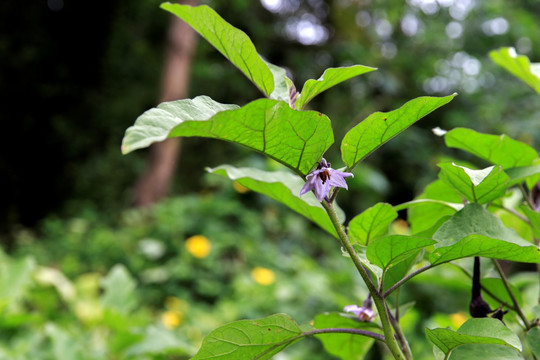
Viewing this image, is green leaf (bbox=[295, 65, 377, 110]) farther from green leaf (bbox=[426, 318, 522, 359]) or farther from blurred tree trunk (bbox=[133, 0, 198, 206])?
blurred tree trunk (bbox=[133, 0, 198, 206])

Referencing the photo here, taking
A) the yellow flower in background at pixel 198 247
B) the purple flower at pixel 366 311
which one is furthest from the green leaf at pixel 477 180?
the yellow flower in background at pixel 198 247

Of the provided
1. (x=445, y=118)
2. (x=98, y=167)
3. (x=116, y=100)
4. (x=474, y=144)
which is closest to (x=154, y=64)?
(x=116, y=100)

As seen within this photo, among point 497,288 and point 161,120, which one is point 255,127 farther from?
point 497,288

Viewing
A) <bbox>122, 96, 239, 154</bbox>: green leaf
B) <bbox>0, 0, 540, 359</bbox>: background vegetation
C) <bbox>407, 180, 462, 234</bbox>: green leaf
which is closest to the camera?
<bbox>122, 96, 239, 154</bbox>: green leaf

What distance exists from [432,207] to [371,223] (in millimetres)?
120

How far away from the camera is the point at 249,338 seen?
14.4 inches

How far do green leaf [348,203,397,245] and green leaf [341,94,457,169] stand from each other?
67 millimetres

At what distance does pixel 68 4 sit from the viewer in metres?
4.69

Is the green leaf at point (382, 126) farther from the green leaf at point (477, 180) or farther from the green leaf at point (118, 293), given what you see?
the green leaf at point (118, 293)

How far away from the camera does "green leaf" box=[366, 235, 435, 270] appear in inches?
13.2

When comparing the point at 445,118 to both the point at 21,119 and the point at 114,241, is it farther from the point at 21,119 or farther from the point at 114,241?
the point at 21,119

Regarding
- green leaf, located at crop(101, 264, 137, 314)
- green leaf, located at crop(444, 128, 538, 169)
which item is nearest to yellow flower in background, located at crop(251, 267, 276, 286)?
green leaf, located at crop(101, 264, 137, 314)

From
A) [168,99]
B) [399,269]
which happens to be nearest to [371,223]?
[399,269]

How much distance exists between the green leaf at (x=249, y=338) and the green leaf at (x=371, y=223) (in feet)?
0.34
